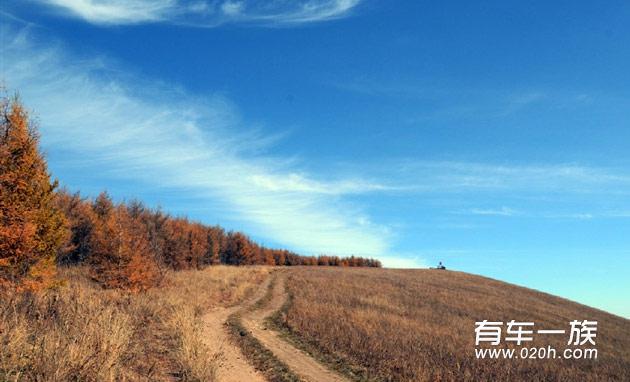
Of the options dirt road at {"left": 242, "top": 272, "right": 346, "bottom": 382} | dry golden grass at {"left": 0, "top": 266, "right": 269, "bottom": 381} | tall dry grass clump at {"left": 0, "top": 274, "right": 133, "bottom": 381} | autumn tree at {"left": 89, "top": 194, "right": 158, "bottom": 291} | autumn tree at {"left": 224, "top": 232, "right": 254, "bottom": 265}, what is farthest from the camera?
autumn tree at {"left": 224, "top": 232, "right": 254, "bottom": 265}

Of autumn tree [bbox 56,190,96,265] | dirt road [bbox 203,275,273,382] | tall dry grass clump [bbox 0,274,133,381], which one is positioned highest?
autumn tree [bbox 56,190,96,265]

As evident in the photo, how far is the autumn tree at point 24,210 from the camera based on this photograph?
66.4 ft

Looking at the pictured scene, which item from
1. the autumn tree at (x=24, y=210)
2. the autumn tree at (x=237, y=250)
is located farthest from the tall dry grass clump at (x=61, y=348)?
the autumn tree at (x=237, y=250)

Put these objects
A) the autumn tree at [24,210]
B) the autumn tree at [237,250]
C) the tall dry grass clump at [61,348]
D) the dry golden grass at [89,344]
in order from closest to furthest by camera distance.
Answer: the tall dry grass clump at [61,348], the dry golden grass at [89,344], the autumn tree at [24,210], the autumn tree at [237,250]

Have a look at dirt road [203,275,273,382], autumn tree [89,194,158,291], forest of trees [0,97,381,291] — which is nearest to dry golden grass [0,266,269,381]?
dirt road [203,275,273,382]

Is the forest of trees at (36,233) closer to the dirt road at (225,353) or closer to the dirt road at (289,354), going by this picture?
the dirt road at (225,353)

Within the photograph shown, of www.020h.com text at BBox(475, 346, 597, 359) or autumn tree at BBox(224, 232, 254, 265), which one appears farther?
autumn tree at BBox(224, 232, 254, 265)

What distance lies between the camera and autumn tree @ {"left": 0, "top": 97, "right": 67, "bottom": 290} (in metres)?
20.2

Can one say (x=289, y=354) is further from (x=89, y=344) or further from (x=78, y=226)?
(x=78, y=226)

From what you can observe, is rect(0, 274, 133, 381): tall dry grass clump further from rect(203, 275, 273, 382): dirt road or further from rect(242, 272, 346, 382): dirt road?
rect(242, 272, 346, 382): dirt road

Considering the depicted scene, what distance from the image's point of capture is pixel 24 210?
21.4 m

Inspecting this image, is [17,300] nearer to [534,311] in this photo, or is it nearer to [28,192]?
[28,192]

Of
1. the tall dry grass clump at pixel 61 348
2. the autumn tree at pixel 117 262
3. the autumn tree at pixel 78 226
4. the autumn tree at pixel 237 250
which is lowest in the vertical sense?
the tall dry grass clump at pixel 61 348

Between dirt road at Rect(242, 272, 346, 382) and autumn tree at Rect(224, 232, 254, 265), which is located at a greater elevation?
autumn tree at Rect(224, 232, 254, 265)
